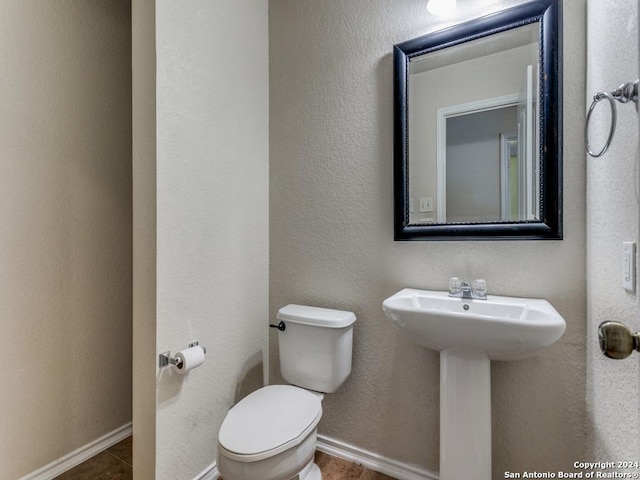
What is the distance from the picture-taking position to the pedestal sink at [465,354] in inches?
39.0

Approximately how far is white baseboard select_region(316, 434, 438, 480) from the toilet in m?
0.17

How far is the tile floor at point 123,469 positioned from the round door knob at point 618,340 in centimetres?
126

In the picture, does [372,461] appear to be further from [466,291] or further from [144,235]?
[144,235]

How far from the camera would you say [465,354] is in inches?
42.7

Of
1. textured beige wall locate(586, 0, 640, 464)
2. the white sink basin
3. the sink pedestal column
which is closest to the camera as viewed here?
textured beige wall locate(586, 0, 640, 464)

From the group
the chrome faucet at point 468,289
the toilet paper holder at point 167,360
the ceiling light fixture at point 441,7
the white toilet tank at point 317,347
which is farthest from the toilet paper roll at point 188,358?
the ceiling light fixture at point 441,7

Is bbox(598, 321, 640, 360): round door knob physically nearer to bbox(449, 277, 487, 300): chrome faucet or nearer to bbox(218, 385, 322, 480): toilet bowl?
bbox(449, 277, 487, 300): chrome faucet

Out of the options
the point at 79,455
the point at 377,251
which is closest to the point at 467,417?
the point at 377,251

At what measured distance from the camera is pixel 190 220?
132 centimetres

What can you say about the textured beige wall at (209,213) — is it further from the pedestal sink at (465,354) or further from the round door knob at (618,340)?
the round door knob at (618,340)

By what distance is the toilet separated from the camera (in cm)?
101

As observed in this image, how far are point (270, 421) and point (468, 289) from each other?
2.98 feet

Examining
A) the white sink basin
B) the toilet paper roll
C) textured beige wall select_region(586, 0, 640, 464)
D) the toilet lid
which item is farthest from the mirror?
the toilet paper roll

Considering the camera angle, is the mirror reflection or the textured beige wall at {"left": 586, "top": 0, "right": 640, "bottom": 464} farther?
the mirror reflection
